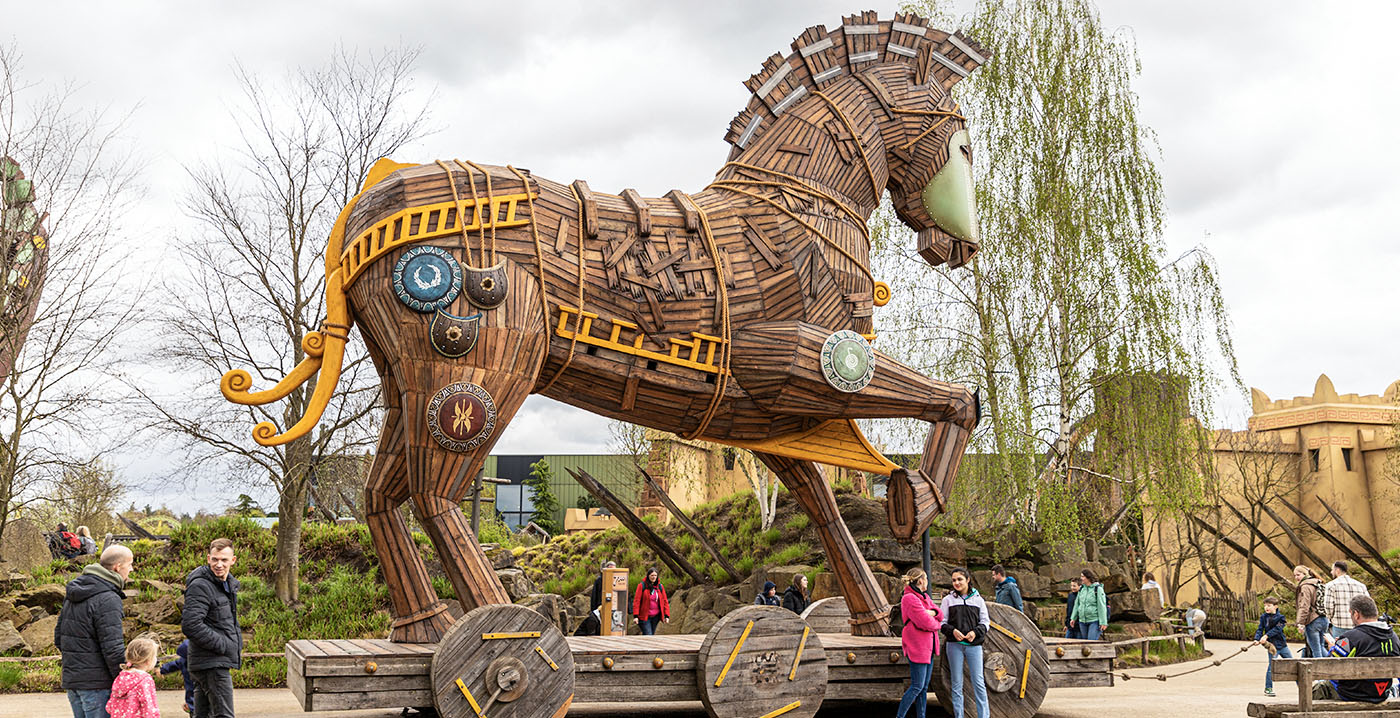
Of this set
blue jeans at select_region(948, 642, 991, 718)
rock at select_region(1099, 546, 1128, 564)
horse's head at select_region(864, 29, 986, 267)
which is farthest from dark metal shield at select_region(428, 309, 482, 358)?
rock at select_region(1099, 546, 1128, 564)

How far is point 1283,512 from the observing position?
23906mm

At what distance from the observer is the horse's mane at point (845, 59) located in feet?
20.3

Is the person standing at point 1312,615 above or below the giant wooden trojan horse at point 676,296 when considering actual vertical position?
below

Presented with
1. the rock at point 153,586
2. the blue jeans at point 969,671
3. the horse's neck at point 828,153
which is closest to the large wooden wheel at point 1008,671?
the blue jeans at point 969,671

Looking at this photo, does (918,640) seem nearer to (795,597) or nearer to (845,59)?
(845,59)

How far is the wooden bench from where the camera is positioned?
5.59m

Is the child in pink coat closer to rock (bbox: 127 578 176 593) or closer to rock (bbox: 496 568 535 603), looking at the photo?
rock (bbox: 127 578 176 593)

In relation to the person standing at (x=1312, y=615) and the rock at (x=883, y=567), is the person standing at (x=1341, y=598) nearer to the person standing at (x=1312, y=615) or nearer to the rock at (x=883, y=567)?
the person standing at (x=1312, y=615)

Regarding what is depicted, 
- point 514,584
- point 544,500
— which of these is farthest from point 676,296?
point 544,500

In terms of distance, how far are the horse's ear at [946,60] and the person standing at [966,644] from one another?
9.84 feet

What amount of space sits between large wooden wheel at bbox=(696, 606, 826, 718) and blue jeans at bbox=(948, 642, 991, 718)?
847mm

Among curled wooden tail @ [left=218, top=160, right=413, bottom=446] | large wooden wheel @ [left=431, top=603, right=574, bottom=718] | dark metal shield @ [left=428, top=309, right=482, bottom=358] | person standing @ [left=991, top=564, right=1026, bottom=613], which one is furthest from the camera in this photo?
person standing @ [left=991, top=564, right=1026, bottom=613]

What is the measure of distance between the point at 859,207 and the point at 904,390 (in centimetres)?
117

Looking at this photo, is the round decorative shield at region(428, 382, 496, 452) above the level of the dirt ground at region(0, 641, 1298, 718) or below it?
above
